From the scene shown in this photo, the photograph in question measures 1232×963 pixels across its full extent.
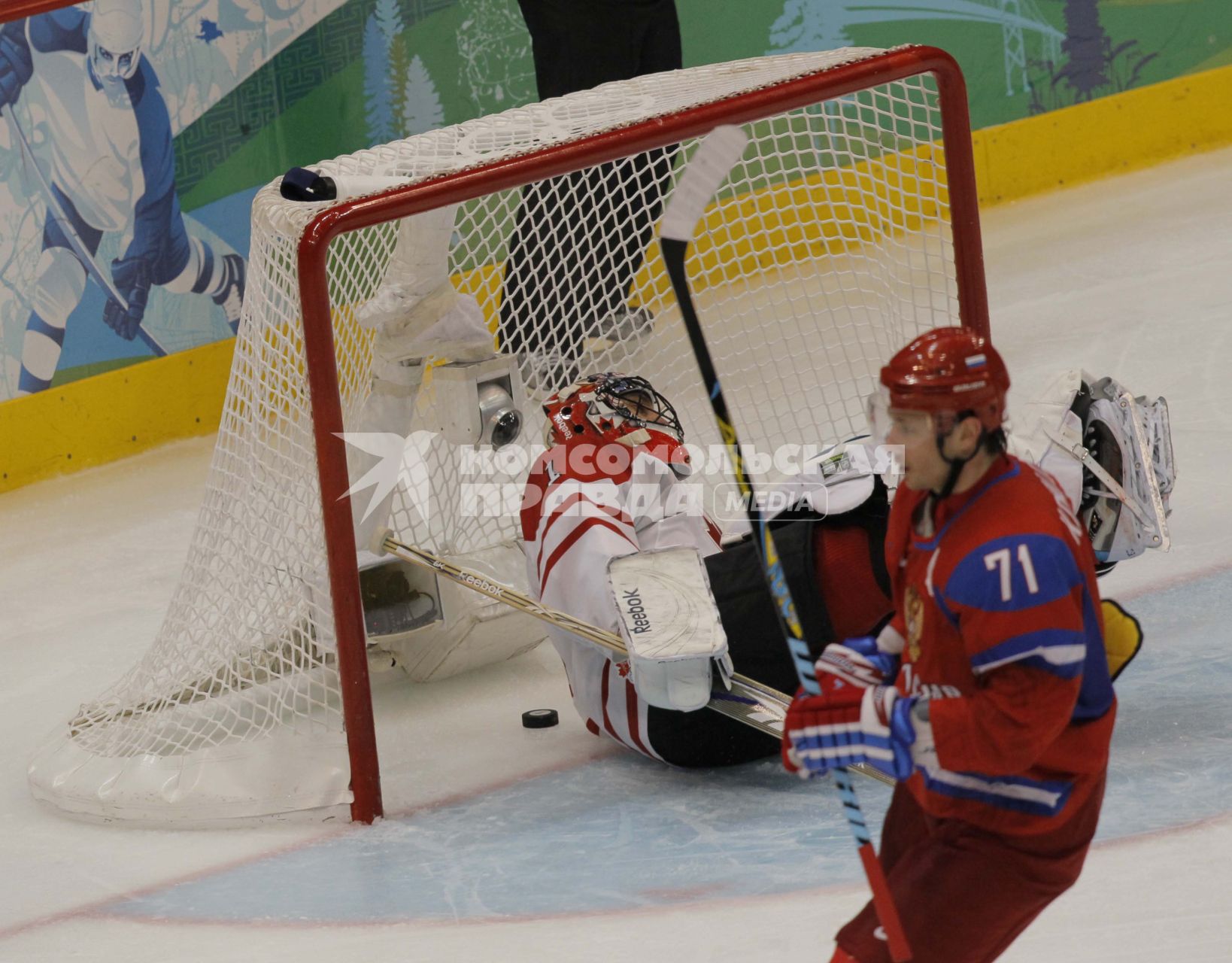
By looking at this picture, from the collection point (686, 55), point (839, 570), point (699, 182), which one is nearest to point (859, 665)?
point (699, 182)

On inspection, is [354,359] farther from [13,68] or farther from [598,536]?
[13,68]

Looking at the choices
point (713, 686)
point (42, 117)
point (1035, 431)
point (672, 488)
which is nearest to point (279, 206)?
point (672, 488)

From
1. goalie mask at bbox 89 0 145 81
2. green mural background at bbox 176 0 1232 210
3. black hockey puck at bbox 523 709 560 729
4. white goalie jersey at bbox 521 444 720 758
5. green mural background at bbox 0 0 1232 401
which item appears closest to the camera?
white goalie jersey at bbox 521 444 720 758

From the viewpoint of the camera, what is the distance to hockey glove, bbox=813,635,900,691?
73.2 inches

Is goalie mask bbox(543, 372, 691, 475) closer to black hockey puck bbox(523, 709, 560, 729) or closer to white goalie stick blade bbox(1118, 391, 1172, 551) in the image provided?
black hockey puck bbox(523, 709, 560, 729)

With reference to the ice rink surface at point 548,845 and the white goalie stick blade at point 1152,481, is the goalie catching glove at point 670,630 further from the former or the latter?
the white goalie stick blade at point 1152,481

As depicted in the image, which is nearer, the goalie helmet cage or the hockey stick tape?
the hockey stick tape

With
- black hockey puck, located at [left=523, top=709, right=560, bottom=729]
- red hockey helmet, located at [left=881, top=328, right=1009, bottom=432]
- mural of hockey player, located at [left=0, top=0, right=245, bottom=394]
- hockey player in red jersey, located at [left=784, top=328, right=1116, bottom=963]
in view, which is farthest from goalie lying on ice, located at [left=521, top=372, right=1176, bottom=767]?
mural of hockey player, located at [left=0, top=0, right=245, bottom=394]

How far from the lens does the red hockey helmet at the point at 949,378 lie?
1.66m

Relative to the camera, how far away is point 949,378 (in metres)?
1.66

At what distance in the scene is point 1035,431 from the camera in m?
2.80

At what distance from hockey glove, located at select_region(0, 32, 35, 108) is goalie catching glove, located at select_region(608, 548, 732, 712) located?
2.59 metres

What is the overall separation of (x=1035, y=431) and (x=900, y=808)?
105cm

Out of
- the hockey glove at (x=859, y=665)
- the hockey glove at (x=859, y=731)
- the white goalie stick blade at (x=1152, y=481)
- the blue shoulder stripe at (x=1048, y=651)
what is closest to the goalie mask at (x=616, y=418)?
the white goalie stick blade at (x=1152, y=481)
